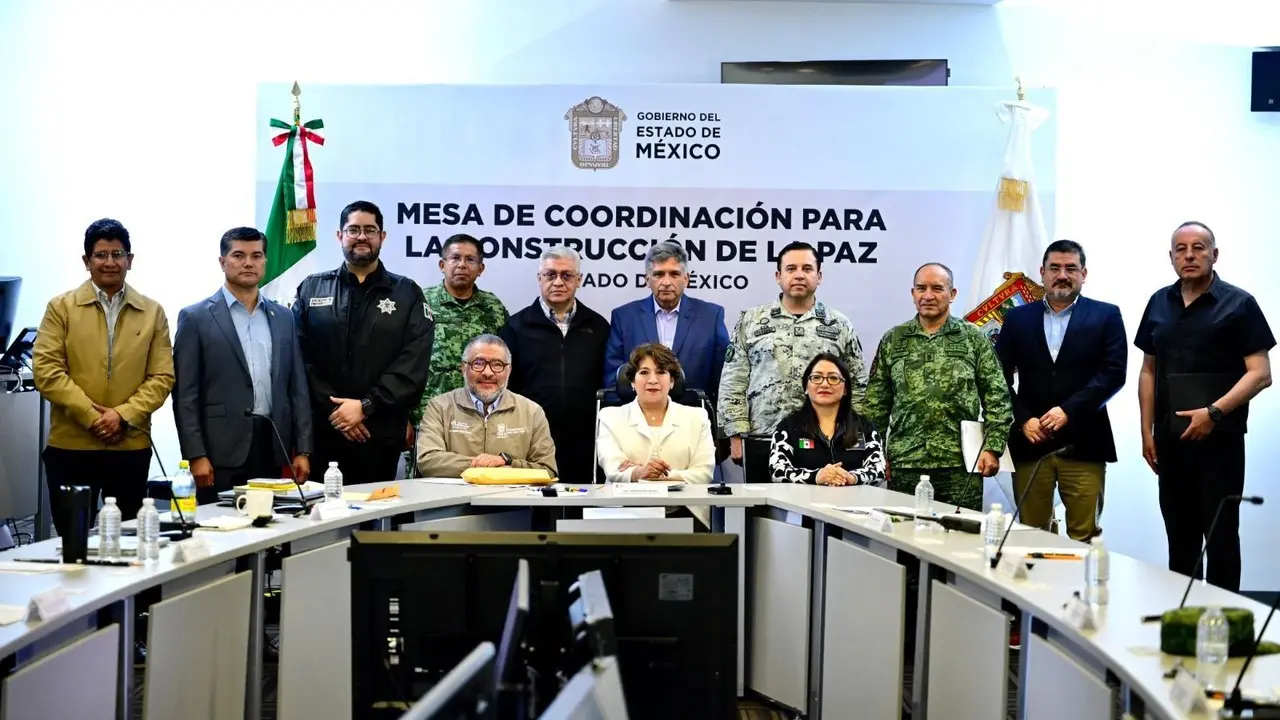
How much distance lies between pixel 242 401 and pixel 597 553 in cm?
363

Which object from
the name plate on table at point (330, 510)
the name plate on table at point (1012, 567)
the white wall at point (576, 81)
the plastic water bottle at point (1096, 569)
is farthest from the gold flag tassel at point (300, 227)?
the plastic water bottle at point (1096, 569)

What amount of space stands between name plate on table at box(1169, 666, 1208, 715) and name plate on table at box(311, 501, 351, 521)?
2712 mm

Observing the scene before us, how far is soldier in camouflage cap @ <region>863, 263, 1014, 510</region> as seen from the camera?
18.1 feet

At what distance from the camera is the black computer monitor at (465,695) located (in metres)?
1.23

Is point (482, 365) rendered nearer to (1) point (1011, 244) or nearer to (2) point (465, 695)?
(1) point (1011, 244)

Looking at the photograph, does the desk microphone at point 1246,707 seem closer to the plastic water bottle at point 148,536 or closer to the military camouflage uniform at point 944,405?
the plastic water bottle at point 148,536

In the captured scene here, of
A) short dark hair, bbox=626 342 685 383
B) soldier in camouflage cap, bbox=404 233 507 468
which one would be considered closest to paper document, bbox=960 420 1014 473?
short dark hair, bbox=626 342 685 383

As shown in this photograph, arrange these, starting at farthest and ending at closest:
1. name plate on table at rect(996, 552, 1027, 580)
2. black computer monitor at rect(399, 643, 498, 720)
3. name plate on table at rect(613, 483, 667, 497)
A: name plate on table at rect(613, 483, 667, 497) < name plate on table at rect(996, 552, 1027, 580) < black computer monitor at rect(399, 643, 498, 720)

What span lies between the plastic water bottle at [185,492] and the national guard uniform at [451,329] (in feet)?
6.24

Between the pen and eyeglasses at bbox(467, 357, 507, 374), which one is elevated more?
eyeglasses at bbox(467, 357, 507, 374)

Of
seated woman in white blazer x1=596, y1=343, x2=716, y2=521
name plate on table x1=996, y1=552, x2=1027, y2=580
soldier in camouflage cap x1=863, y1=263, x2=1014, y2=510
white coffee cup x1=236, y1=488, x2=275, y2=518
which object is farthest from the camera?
soldier in camouflage cap x1=863, y1=263, x2=1014, y2=510

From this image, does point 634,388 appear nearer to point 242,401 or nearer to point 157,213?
point 242,401

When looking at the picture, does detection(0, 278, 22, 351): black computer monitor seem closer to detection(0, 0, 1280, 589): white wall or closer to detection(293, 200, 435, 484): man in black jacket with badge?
detection(0, 0, 1280, 589): white wall

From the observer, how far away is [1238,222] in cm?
712
